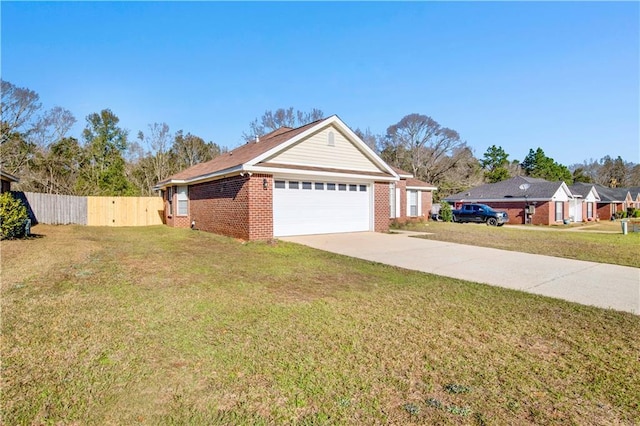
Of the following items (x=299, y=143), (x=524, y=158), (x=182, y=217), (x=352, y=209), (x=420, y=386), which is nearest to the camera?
(x=420, y=386)

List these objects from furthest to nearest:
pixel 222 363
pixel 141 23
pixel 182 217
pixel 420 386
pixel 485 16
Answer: pixel 182 217 → pixel 141 23 → pixel 485 16 → pixel 222 363 → pixel 420 386

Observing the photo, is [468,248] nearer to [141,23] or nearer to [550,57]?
[550,57]

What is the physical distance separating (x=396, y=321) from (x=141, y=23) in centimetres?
1340

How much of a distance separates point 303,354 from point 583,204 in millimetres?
42897

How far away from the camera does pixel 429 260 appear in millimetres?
9016

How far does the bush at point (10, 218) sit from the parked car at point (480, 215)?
26797mm

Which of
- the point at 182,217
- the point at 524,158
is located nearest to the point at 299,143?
the point at 182,217

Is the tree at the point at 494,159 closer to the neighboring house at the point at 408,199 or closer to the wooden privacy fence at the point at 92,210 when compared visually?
→ the neighboring house at the point at 408,199

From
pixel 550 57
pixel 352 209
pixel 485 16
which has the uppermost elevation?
pixel 485 16

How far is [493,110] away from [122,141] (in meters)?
36.8

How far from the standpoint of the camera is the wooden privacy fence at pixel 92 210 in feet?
60.4

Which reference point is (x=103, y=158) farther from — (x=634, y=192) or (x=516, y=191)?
(x=634, y=192)

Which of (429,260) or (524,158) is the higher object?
(524,158)

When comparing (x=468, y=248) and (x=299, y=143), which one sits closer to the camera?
(x=468, y=248)
